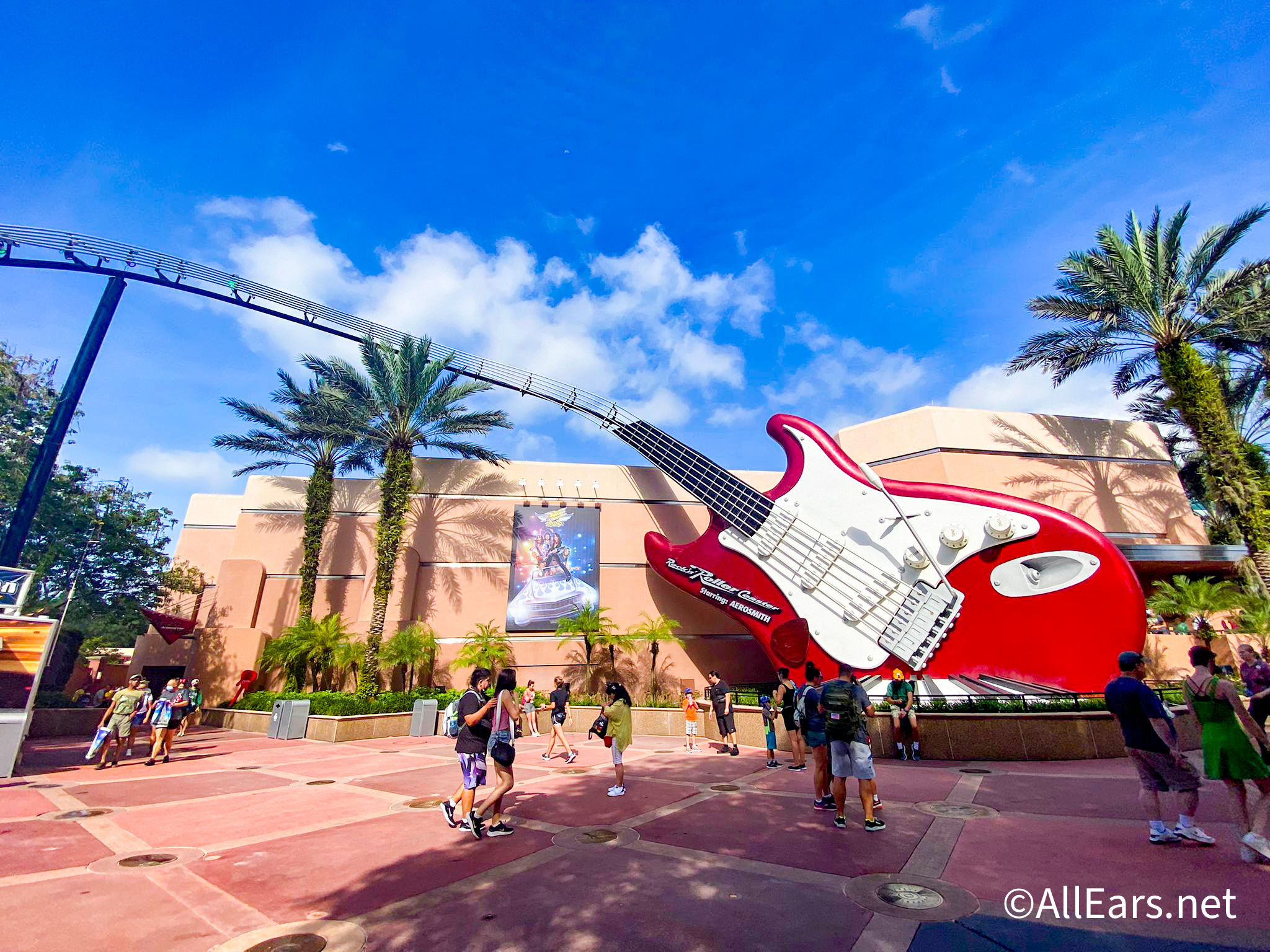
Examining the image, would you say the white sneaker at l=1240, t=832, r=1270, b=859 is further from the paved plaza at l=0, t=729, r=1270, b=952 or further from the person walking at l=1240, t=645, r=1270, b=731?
the person walking at l=1240, t=645, r=1270, b=731

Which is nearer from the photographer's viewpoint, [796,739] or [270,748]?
[796,739]

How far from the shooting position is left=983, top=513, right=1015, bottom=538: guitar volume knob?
13969 mm

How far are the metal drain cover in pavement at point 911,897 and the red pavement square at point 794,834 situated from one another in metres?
0.23

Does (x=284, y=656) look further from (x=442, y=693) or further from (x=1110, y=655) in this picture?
(x=1110, y=655)

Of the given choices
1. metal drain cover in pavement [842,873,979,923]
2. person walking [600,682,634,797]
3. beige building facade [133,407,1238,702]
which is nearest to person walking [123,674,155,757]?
beige building facade [133,407,1238,702]

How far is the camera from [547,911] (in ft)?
12.3

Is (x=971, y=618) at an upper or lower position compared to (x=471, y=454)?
lower

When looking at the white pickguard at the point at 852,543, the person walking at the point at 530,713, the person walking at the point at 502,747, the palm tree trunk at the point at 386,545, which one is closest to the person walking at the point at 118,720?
the palm tree trunk at the point at 386,545

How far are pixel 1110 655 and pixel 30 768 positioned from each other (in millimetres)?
21754

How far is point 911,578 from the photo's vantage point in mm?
14625

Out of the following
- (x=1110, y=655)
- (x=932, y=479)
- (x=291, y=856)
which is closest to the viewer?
(x=291, y=856)

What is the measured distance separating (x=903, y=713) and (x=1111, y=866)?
5869 millimetres

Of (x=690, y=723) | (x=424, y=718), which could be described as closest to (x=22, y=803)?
(x=424, y=718)

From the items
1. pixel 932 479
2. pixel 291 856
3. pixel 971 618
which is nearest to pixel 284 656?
pixel 291 856
